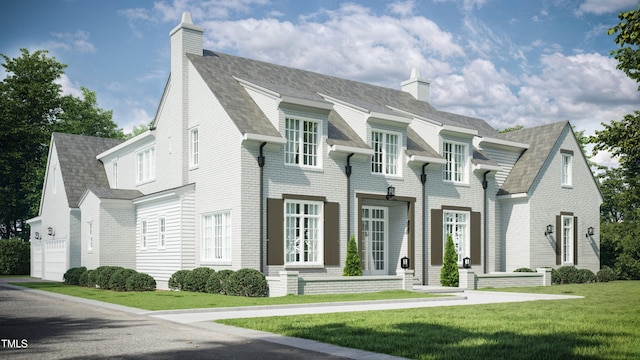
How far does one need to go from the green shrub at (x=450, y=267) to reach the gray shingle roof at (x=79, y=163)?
60.6 feet

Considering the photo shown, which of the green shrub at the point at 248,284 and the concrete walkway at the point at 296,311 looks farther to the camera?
the green shrub at the point at 248,284

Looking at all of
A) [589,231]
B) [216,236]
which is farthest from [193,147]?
[589,231]

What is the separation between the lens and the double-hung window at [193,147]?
2538cm

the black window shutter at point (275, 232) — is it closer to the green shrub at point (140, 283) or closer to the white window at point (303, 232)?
the white window at point (303, 232)

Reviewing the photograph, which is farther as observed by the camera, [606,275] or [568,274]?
[606,275]

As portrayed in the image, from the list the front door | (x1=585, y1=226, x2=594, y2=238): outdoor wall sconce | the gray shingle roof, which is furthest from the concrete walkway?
the gray shingle roof

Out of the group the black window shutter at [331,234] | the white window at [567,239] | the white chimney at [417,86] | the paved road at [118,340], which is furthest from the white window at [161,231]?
the white window at [567,239]

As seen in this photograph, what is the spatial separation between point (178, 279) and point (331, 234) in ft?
18.6

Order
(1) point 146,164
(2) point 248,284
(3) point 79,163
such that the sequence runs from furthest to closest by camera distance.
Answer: (3) point 79,163, (1) point 146,164, (2) point 248,284

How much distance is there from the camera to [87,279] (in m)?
26.5

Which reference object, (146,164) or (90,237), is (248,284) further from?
(146,164)

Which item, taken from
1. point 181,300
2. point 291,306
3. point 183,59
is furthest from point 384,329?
point 183,59

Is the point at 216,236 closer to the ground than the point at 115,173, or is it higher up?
closer to the ground

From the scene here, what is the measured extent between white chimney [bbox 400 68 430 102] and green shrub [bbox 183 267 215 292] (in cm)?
1744
